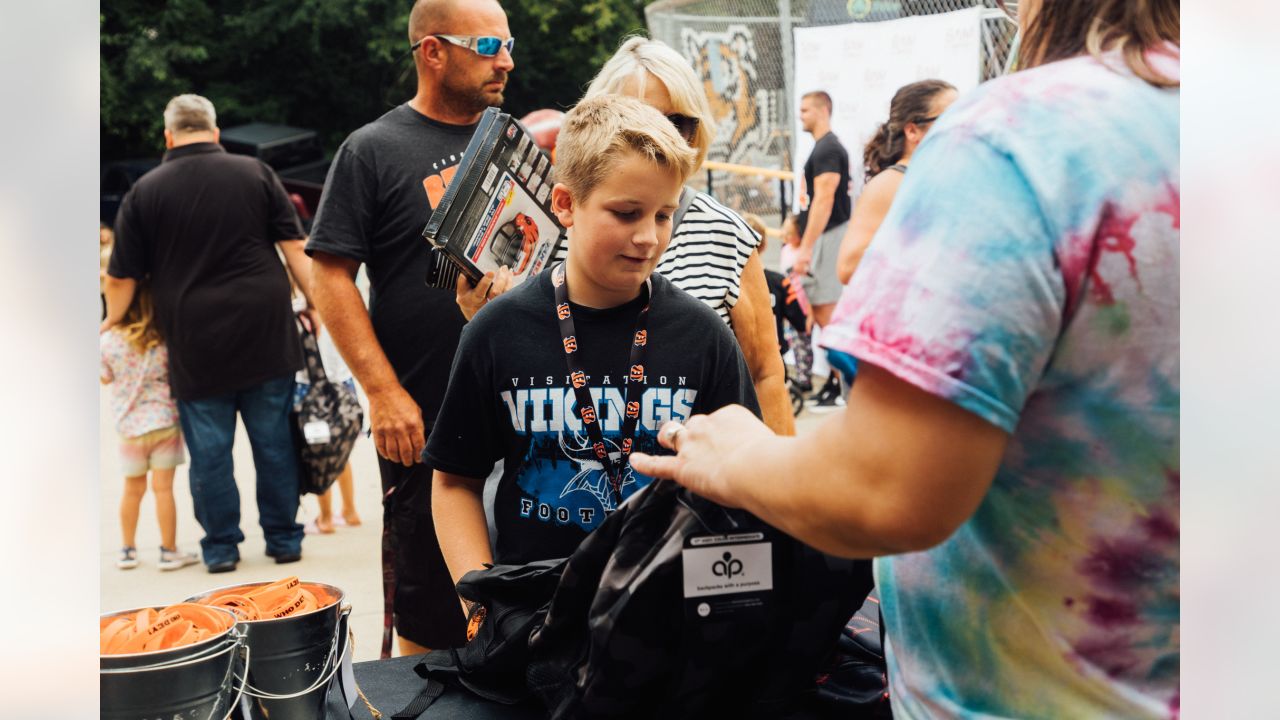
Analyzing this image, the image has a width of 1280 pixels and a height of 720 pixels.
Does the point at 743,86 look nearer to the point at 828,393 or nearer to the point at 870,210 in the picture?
the point at 828,393

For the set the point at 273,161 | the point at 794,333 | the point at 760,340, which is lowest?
the point at 273,161

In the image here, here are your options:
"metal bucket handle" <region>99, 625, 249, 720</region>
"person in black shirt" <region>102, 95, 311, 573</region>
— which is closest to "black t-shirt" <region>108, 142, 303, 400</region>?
"person in black shirt" <region>102, 95, 311, 573</region>

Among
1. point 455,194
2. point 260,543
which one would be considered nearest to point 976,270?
point 455,194

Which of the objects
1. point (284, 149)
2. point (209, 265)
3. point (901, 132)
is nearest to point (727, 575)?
point (901, 132)

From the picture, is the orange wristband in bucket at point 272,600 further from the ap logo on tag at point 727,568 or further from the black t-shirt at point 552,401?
the ap logo on tag at point 727,568

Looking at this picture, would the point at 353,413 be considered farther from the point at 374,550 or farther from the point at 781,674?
the point at 781,674

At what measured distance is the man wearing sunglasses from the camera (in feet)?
10.7

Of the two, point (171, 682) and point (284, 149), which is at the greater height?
point (171, 682)

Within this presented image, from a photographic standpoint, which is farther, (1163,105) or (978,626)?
(978,626)

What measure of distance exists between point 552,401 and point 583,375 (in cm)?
7

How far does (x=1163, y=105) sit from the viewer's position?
104 cm

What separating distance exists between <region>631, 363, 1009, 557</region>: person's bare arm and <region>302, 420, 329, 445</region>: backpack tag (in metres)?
5.00

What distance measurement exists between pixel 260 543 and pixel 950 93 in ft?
13.7

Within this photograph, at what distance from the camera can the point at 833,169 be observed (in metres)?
8.98
